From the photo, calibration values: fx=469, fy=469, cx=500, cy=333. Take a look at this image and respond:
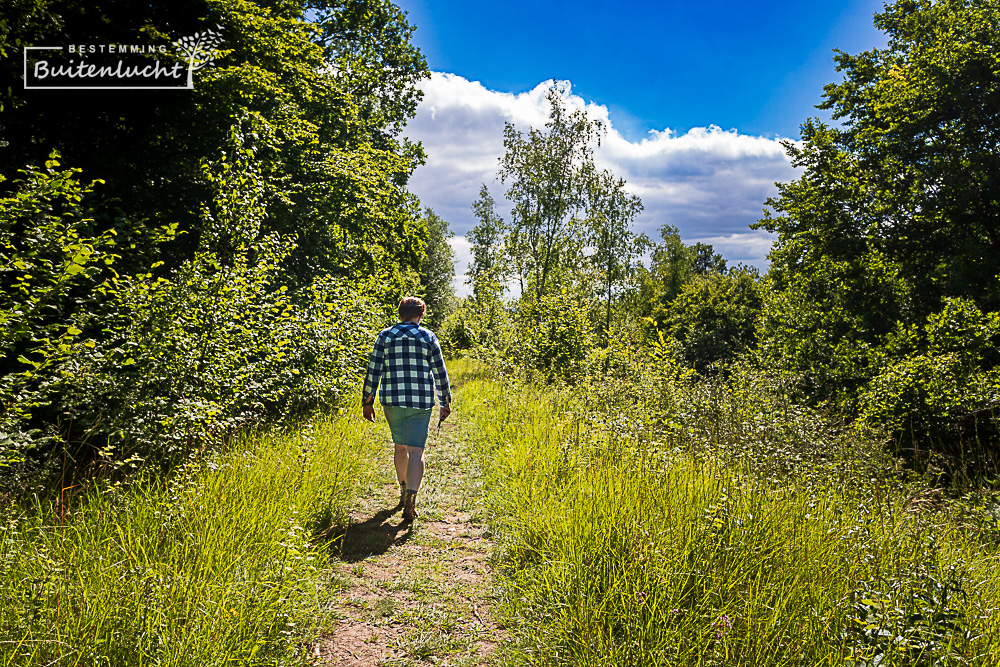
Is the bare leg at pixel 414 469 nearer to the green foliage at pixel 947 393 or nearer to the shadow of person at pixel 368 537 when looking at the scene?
the shadow of person at pixel 368 537

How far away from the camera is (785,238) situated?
644 inches

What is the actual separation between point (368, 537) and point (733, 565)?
3.27m

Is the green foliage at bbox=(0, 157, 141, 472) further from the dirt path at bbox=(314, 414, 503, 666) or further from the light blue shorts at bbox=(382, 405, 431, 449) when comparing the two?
the light blue shorts at bbox=(382, 405, 431, 449)

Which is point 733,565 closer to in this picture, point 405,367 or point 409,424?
point 409,424

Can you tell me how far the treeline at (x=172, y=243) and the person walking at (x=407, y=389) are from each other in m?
1.54

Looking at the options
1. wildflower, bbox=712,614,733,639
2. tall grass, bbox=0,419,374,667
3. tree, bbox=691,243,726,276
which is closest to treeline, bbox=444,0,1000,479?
wildflower, bbox=712,614,733,639

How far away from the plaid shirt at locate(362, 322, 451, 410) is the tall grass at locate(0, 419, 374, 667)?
1.37 metres

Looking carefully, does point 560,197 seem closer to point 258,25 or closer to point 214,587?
point 258,25

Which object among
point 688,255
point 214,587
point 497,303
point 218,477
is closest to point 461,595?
point 214,587

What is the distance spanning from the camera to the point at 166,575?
107 inches

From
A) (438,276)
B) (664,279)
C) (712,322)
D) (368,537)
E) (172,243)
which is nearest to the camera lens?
(368,537)

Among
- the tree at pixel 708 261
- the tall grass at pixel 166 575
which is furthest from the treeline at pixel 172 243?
the tree at pixel 708 261

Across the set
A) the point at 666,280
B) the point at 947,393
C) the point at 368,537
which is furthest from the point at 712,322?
the point at 368,537

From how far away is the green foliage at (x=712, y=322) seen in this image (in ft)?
108
